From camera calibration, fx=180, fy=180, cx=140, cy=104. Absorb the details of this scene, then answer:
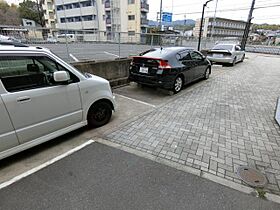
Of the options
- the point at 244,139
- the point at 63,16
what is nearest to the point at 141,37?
the point at 244,139

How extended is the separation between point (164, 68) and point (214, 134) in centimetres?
267

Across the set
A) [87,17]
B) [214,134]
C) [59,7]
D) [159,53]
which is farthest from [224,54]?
[59,7]

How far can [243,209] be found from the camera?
214 centimetres

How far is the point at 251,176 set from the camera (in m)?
2.64

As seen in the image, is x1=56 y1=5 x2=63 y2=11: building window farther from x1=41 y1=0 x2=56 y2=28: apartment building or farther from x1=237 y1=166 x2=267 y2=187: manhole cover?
x1=237 y1=166 x2=267 y2=187: manhole cover

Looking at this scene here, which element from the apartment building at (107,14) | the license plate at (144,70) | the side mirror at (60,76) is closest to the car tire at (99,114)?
the side mirror at (60,76)

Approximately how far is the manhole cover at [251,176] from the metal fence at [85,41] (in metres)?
5.58

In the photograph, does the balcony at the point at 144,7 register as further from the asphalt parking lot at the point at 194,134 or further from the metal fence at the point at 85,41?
the asphalt parking lot at the point at 194,134

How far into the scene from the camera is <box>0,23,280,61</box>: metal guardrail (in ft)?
16.9

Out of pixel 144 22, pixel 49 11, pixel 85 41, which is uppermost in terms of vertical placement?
pixel 49 11

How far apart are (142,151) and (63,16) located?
2080 inches

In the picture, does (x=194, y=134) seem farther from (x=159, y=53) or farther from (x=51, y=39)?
(x=51, y=39)

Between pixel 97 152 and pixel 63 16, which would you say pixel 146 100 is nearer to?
pixel 97 152

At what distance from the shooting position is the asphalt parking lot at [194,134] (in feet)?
9.50
